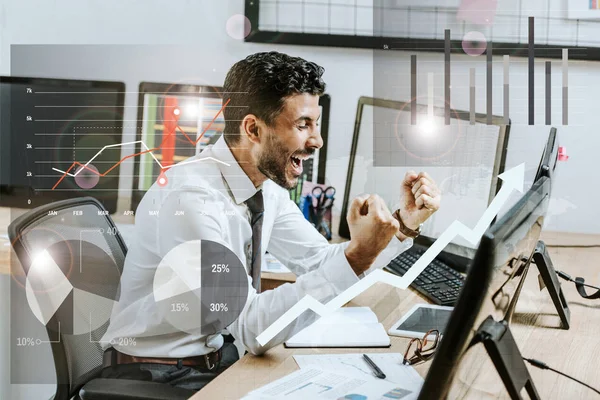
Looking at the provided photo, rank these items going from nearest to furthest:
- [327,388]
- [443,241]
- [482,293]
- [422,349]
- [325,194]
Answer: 1. [482,293]
2. [327,388]
3. [422,349]
4. [325,194]
5. [443,241]

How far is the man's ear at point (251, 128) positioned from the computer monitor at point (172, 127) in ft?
0.15

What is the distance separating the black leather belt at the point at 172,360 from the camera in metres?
1.12

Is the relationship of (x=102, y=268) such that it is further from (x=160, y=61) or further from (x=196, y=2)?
(x=196, y=2)

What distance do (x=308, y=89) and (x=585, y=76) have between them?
621mm

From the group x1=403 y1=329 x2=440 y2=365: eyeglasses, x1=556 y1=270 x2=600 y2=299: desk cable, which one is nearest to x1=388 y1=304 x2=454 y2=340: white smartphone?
x1=403 y1=329 x2=440 y2=365: eyeglasses

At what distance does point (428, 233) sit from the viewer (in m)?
1.23

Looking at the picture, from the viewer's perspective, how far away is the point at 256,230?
3.81 feet

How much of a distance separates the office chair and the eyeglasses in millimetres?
403

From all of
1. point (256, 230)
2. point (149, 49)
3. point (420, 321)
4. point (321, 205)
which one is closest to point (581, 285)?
point (420, 321)

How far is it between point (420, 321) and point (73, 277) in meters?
0.71
